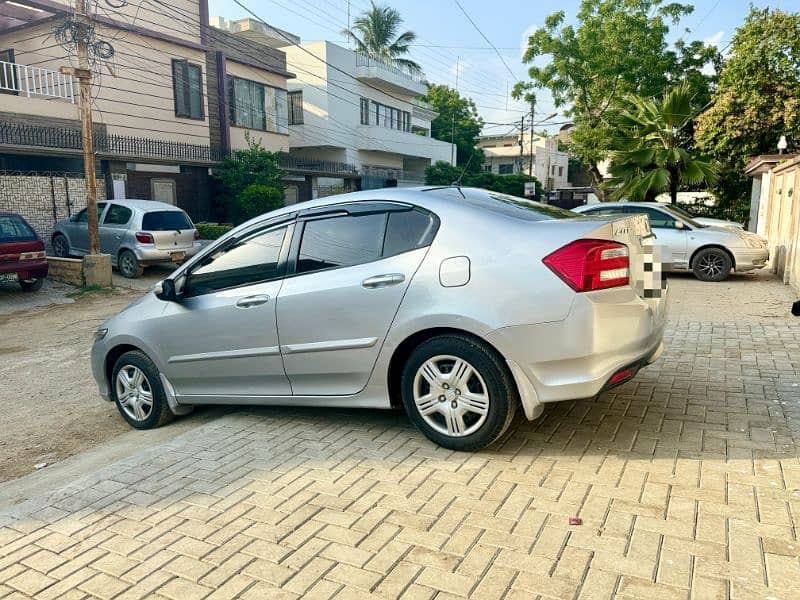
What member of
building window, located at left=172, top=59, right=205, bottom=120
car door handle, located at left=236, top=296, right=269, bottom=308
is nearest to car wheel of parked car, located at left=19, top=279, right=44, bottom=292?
car door handle, located at left=236, top=296, right=269, bottom=308

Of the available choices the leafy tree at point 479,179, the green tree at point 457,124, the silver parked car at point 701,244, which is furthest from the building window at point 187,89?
the green tree at point 457,124

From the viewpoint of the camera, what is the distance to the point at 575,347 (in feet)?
11.2

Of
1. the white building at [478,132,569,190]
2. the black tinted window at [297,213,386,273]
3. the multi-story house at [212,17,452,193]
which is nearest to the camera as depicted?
the black tinted window at [297,213,386,273]

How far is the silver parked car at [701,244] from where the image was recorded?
40.3 ft

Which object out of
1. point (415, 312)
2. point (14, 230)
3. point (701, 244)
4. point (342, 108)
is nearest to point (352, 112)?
point (342, 108)

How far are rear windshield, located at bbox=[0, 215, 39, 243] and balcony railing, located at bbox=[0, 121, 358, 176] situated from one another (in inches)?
201

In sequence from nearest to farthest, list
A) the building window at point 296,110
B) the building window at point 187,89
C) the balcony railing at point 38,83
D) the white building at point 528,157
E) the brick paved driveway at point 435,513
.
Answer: the brick paved driveway at point 435,513
the balcony railing at point 38,83
the building window at point 187,89
the building window at point 296,110
the white building at point 528,157

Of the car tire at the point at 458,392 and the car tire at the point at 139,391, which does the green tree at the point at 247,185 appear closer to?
the car tire at the point at 139,391

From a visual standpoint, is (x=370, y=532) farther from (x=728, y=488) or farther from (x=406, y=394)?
(x=728, y=488)

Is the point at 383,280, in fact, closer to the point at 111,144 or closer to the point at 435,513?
the point at 435,513

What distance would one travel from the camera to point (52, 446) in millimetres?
4980

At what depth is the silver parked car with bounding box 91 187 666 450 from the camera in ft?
11.4

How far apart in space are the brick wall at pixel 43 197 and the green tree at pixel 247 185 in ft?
21.8

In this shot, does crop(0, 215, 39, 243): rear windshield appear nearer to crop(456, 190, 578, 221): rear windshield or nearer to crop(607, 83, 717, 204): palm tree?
crop(456, 190, 578, 221): rear windshield
